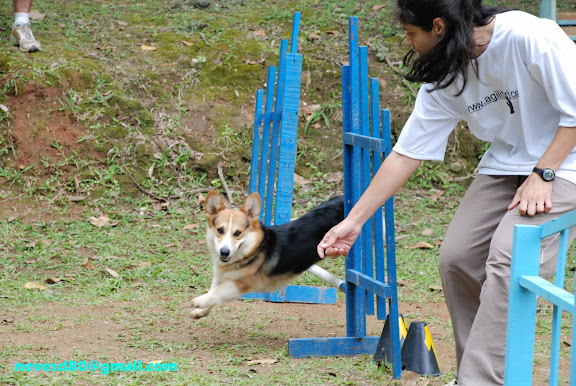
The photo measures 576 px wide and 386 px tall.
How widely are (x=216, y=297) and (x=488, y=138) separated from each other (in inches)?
73.0

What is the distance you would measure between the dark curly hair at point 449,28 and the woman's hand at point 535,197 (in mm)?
496

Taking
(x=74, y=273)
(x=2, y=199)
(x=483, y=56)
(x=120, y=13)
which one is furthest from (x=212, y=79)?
(x=483, y=56)

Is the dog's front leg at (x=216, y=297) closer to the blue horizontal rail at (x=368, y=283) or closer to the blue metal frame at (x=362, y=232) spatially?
the blue metal frame at (x=362, y=232)

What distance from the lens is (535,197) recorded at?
2.51 m

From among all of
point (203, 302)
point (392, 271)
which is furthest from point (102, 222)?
point (392, 271)

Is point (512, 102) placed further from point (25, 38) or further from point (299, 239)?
point (25, 38)

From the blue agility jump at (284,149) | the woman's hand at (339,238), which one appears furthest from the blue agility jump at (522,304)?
the blue agility jump at (284,149)

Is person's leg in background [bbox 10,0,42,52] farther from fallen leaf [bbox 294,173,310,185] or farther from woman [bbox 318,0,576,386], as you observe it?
woman [bbox 318,0,576,386]

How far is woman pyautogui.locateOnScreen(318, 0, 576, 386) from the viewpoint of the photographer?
98.1 inches

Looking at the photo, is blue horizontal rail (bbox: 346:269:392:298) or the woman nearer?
the woman

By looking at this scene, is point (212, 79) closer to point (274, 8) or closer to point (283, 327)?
point (274, 8)

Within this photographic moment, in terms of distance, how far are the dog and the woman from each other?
Result: 3.60 feet

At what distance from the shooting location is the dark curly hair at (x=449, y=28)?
8.46 feet

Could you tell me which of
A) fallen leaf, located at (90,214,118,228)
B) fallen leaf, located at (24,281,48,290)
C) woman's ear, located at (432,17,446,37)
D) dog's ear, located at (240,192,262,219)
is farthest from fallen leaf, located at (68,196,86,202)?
woman's ear, located at (432,17,446,37)
